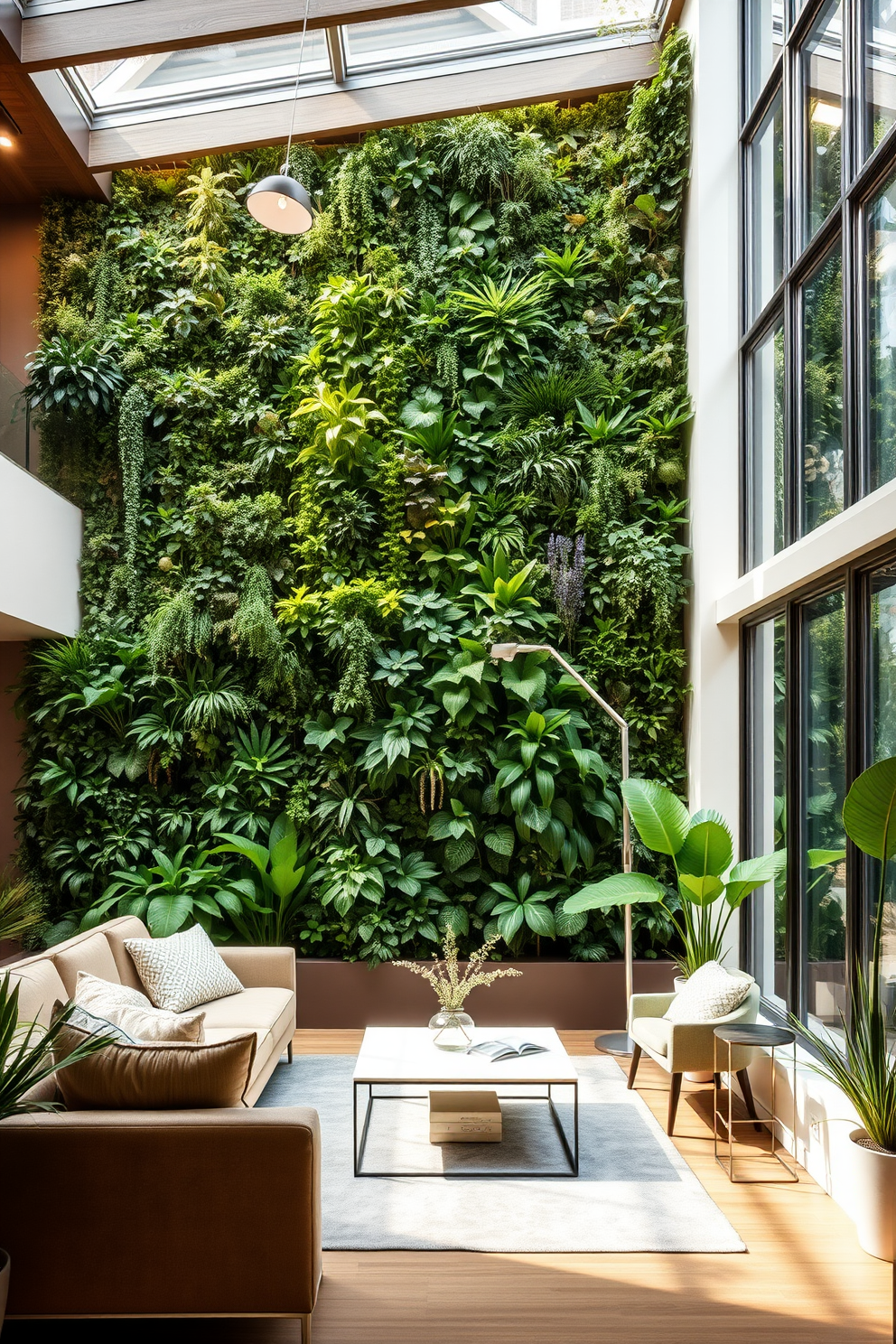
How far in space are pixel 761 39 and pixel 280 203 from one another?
2802mm

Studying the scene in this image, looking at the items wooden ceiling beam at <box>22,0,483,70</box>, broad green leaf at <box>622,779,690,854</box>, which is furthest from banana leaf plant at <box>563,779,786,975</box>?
wooden ceiling beam at <box>22,0,483,70</box>

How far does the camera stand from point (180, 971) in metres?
4.53

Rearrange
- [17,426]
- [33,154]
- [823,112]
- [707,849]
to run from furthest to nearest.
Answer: [33,154] → [17,426] → [707,849] → [823,112]

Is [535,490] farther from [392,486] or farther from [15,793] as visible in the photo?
[15,793]

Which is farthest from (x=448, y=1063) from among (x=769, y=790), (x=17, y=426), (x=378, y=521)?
(x=17, y=426)

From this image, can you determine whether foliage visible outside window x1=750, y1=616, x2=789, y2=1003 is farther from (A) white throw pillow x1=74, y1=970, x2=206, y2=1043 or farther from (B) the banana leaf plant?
(A) white throw pillow x1=74, y1=970, x2=206, y2=1043

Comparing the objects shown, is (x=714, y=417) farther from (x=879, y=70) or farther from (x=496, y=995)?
(x=496, y=995)

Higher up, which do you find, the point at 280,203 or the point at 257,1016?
the point at 280,203

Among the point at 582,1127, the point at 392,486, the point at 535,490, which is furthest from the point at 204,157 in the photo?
the point at 582,1127

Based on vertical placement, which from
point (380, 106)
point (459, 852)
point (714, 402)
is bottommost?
point (459, 852)

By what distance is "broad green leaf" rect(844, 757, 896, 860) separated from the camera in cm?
307

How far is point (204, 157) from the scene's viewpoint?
6582mm

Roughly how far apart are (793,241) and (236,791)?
431 centimetres

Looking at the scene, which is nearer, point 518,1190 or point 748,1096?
point 518,1190
